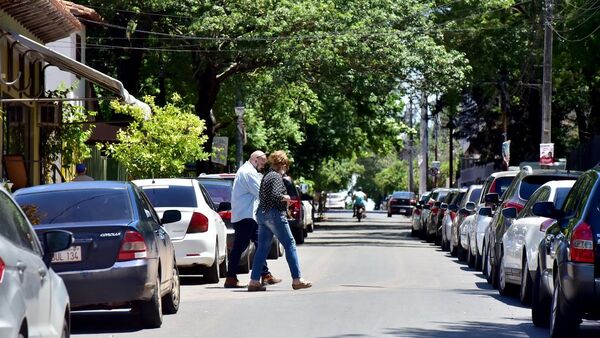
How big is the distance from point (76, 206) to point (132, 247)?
Answer: 92 centimetres

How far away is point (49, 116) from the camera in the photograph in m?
27.0

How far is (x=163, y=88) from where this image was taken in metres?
43.4

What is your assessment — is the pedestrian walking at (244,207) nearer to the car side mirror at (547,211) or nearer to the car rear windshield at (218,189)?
the car rear windshield at (218,189)

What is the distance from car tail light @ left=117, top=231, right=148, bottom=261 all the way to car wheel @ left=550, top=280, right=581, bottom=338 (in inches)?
150

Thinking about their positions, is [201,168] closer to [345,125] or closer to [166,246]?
[345,125]

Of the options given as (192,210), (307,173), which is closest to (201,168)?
(307,173)

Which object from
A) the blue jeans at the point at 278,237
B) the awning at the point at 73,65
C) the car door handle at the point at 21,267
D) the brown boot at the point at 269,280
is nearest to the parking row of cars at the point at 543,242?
the blue jeans at the point at 278,237

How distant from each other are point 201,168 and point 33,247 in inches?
1317

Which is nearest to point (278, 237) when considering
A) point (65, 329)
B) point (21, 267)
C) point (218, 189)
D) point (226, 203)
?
point (226, 203)

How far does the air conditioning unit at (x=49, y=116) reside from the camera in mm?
26938

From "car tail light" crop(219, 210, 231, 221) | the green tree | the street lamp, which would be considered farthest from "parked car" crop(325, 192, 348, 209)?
"car tail light" crop(219, 210, 231, 221)

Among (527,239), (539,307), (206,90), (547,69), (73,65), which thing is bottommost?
(539,307)

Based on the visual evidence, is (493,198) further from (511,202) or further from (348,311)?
(348,311)

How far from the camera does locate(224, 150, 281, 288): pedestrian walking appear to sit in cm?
1806
